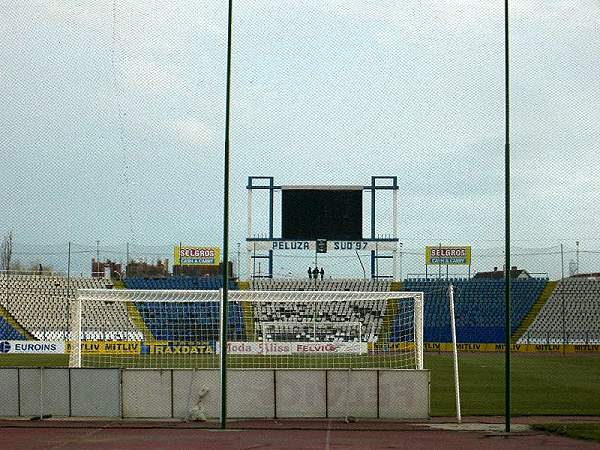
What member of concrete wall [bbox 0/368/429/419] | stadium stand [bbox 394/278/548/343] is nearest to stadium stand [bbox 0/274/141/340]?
stadium stand [bbox 394/278/548/343]

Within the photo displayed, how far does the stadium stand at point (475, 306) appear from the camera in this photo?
68812mm

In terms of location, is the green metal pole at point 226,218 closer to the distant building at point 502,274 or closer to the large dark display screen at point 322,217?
the large dark display screen at point 322,217

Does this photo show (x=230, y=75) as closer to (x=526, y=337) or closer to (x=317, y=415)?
(x=317, y=415)

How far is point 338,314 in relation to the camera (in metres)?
56.7

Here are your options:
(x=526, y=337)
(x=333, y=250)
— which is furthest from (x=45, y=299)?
(x=526, y=337)

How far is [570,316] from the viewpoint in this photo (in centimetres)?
7119

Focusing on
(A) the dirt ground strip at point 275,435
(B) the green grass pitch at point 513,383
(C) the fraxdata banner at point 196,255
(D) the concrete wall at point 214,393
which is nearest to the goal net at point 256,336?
(B) the green grass pitch at point 513,383

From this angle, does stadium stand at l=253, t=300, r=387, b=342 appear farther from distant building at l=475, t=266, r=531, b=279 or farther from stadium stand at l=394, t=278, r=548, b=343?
distant building at l=475, t=266, r=531, b=279

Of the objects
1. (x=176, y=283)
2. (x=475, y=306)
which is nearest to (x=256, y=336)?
(x=176, y=283)

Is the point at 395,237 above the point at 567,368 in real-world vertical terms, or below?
above

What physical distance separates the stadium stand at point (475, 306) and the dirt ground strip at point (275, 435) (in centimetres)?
4669

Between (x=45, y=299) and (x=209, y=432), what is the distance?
5046 cm

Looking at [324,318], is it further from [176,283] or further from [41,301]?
[41,301]

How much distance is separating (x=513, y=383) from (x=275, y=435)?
63.5 ft
